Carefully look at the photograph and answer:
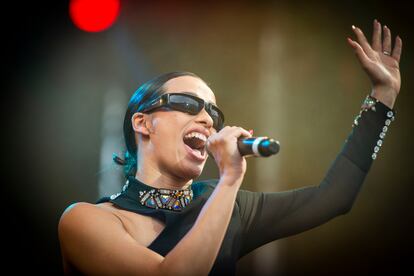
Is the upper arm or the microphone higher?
the microphone

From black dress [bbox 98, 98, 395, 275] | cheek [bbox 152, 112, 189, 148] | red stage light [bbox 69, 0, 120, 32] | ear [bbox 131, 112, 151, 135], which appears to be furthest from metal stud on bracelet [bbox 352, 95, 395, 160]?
red stage light [bbox 69, 0, 120, 32]

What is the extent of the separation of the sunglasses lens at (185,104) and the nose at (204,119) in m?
0.02

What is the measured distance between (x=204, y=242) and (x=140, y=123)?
2.61 feet

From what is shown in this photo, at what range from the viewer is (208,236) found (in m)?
1.27

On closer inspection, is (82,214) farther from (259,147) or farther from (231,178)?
(259,147)

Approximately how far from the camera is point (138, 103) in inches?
76.3

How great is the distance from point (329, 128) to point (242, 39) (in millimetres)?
937

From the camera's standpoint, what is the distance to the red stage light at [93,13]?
120 inches

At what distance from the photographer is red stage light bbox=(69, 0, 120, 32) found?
3.04m

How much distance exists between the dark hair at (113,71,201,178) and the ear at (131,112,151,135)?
0.10 feet

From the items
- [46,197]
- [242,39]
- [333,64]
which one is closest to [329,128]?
[333,64]

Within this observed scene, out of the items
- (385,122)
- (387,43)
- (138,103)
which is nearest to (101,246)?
(138,103)

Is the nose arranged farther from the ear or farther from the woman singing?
the ear

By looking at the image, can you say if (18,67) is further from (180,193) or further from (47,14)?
(180,193)
